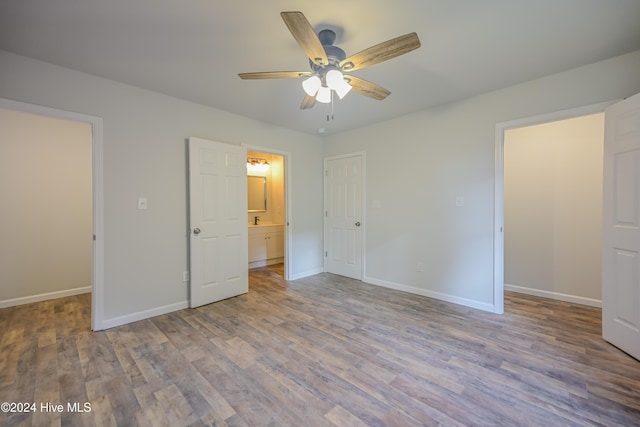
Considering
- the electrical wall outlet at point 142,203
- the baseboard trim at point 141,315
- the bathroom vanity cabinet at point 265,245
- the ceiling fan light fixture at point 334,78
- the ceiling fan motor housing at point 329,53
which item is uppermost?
the ceiling fan motor housing at point 329,53

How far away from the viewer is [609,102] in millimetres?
2287

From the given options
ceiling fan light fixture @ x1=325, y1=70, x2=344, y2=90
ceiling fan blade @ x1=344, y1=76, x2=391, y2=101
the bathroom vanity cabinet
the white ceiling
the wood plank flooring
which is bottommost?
the wood plank flooring

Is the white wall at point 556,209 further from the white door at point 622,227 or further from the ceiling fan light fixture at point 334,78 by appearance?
the ceiling fan light fixture at point 334,78

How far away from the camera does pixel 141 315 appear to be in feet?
9.12

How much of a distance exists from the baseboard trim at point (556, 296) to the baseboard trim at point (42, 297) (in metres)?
5.95

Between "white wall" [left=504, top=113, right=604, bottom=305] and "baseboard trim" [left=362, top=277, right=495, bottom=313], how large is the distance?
105cm

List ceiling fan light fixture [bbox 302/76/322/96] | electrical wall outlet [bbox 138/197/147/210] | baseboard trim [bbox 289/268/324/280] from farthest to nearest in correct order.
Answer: baseboard trim [bbox 289/268/324/280]
electrical wall outlet [bbox 138/197/147/210]
ceiling fan light fixture [bbox 302/76/322/96]

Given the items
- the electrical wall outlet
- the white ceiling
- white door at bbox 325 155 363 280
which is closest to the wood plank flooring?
the electrical wall outlet

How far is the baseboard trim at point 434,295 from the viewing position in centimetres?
300

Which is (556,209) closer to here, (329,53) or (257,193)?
(329,53)

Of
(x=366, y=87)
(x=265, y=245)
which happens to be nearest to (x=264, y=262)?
(x=265, y=245)

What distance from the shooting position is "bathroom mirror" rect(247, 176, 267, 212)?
5590 millimetres

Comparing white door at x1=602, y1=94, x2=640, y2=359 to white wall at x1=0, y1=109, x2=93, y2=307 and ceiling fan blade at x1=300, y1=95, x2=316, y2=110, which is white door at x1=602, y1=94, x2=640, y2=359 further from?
white wall at x1=0, y1=109, x2=93, y2=307

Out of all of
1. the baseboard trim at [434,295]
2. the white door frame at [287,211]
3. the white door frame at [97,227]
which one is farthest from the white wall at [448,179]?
the white door frame at [97,227]
